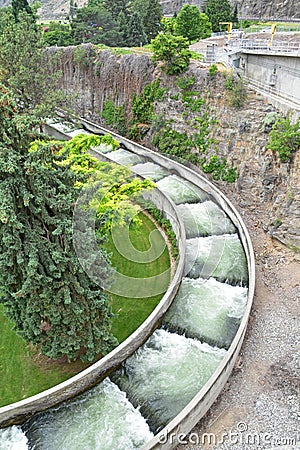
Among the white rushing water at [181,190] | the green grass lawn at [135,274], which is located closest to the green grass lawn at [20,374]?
the green grass lawn at [135,274]

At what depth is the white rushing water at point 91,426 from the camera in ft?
31.7

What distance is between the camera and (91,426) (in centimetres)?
1009

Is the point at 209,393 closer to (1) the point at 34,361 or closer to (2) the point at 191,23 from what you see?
(1) the point at 34,361

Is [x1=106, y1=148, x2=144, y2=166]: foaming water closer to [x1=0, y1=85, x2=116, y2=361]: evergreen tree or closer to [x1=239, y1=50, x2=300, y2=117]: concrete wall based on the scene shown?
[x1=239, y1=50, x2=300, y2=117]: concrete wall

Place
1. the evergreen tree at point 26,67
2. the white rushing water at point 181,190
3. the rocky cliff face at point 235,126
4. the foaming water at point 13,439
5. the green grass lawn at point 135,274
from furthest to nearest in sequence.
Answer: the evergreen tree at point 26,67 < the white rushing water at point 181,190 < the rocky cliff face at point 235,126 < the green grass lawn at point 135,274 < the foaming water at point 13,439

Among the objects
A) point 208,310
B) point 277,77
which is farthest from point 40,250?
point 277,77

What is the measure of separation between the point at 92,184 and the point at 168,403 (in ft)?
23.3

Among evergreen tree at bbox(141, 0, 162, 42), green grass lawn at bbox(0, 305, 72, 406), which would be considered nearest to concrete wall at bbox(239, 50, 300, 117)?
green grass lawn at bbox(0, 305, 72, 406)

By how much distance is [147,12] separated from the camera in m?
36.1

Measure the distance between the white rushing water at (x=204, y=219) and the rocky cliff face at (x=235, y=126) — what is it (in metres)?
1.47

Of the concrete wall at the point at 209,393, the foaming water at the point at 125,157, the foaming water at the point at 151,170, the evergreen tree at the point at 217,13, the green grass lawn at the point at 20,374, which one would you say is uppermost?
the evergreen tree at the point at 217,13

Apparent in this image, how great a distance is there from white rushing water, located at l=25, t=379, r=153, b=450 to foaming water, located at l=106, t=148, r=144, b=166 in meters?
15.5

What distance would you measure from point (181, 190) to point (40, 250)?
12179 mm

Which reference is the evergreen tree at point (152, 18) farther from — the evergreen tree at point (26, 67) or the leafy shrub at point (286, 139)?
the leafy shrub at point (286, 139)
